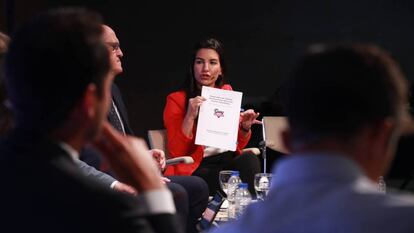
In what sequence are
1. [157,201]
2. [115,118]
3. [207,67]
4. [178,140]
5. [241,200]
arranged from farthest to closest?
[207,67] < [178,140] < [115,118] < [241,200] < [157,201]

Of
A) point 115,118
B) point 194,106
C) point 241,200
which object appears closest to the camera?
point 241,200

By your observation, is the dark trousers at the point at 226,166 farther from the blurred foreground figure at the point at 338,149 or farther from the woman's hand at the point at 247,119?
the blurred foreground figure at the point at 338,149

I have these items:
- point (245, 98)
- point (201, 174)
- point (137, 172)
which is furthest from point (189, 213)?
point (137, 172)

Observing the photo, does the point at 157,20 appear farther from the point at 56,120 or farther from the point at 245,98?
the point at 56,120

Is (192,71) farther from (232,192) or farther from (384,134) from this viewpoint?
(384,134)

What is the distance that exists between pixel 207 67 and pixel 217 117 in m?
0.41

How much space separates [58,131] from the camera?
1293 mm

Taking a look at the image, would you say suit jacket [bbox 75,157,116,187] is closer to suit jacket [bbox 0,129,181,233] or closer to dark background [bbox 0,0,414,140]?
suit jacket [bbox 0,129,181,233]

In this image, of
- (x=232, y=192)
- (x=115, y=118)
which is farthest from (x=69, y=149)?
(x=232, y=192)

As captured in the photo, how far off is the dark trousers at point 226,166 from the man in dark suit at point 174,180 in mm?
483

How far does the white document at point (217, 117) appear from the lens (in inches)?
185

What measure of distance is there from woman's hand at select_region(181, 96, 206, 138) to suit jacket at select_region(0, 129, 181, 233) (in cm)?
340

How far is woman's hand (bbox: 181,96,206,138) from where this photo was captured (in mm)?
4684

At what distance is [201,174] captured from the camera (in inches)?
Result: 188
